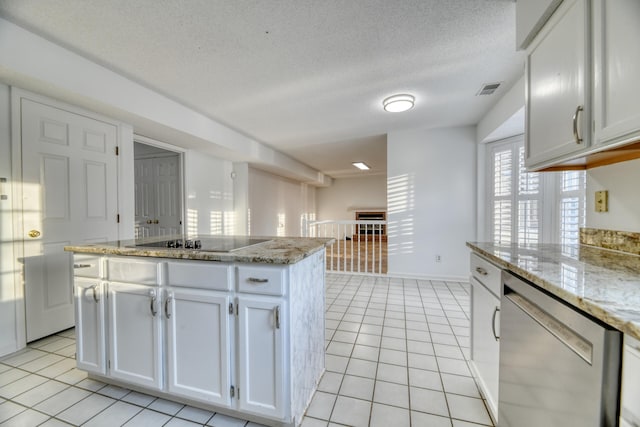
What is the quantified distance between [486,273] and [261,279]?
4.01ft

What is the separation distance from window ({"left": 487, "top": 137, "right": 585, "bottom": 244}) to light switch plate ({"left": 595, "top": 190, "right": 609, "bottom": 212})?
2.47ft

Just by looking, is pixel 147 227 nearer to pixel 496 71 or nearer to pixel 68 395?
pixel 68 395

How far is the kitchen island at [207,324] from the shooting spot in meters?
1.30

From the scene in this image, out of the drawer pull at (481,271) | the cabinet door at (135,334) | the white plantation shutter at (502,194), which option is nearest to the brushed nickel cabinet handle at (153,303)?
the cabinet door at (135,334)

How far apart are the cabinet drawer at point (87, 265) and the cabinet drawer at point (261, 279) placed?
3.34 ft

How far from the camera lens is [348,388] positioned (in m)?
1.67

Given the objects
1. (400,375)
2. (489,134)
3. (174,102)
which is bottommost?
(400,375)

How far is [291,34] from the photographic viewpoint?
191 centimetres

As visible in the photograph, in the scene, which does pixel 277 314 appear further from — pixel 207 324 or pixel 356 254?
pixel 356 254

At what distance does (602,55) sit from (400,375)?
197cm

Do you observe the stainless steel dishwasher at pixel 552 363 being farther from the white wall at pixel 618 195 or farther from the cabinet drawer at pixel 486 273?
the white wall at pixel 618 195

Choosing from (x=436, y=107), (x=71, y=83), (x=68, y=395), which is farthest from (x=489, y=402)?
(x=71, y=83)

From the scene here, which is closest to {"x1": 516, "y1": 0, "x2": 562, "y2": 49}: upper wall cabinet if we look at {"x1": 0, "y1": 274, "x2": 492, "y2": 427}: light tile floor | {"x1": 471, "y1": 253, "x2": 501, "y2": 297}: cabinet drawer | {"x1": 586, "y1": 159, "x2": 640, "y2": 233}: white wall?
{"x1": 586, "y1": 159, "x2": 640, "y2": 233}: white wall

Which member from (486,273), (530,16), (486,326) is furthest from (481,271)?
(530,16)
